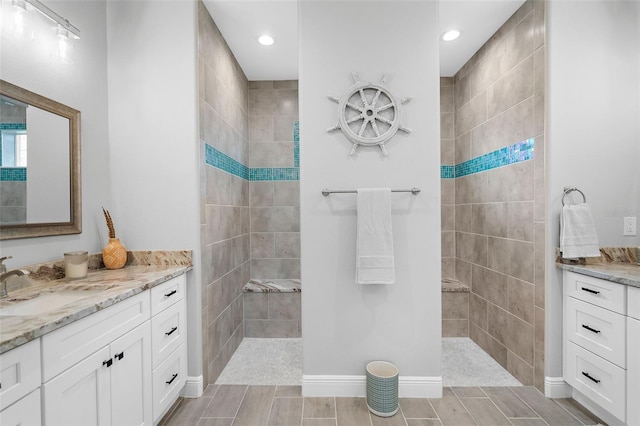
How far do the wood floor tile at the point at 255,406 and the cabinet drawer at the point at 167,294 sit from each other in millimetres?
766

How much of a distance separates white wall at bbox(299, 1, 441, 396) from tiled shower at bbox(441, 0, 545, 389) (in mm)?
663

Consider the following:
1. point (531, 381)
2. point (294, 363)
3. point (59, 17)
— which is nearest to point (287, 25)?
point (59, 17)

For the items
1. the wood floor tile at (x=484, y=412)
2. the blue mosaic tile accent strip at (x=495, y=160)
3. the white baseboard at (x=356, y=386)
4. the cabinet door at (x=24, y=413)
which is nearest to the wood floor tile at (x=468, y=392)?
the wood floor tile at (x=484, y=412)

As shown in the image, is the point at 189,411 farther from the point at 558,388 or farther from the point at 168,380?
the point at 558,388

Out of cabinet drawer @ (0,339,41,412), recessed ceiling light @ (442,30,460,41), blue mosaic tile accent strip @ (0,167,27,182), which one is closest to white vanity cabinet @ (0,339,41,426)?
cabinet drawer @ (0,339,41,412)

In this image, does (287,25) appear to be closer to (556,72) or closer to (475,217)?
(556,72)

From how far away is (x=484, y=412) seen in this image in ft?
5.73

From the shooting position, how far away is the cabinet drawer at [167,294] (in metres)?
1.57

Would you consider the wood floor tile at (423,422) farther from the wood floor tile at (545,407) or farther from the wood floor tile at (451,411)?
the wood floor tile at (545,407)

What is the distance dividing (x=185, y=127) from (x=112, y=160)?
0.54 metres

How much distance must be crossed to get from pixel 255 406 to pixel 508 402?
5.06 feet

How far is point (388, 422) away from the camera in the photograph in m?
1.67

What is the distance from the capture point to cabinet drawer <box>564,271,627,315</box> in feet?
4.99

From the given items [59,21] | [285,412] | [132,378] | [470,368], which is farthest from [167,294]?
[470,368]
